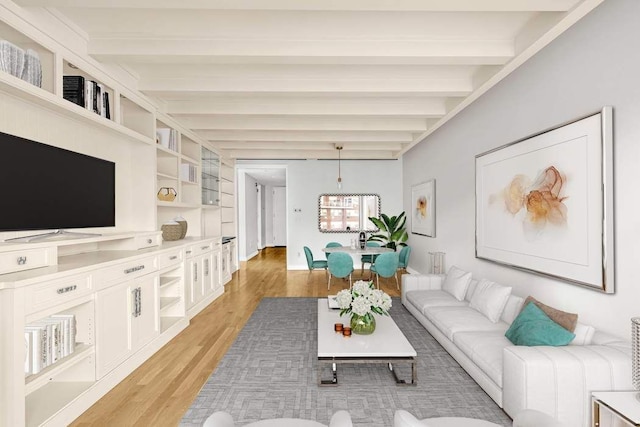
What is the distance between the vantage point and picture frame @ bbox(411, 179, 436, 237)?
6.09 m

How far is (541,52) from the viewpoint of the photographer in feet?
10.0

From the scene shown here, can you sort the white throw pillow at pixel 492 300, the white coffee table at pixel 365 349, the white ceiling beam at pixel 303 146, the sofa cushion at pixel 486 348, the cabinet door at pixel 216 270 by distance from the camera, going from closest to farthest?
the sofa cushion at pixel 486 348, the white coffee table at pixel 365 349, the white throw pillow at pixel 492 300, the cabinet door at pixel 216 270, the white ceiling beam at pixel 303 146

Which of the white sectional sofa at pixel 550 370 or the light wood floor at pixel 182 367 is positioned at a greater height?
the white sectional sofa at pixel 550 370

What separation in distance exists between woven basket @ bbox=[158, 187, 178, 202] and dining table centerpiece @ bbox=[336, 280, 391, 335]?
2.77 meters

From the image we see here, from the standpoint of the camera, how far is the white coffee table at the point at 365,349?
8.58 ft

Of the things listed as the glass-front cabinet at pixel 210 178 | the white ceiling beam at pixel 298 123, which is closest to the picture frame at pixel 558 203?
the white ceiling beam at pixel 298 123

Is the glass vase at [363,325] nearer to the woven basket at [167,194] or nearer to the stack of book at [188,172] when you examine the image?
the woven basket at [167,194]

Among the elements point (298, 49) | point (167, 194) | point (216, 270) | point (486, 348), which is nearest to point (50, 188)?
point (167, 194)

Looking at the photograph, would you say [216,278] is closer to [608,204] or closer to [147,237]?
[147,237]

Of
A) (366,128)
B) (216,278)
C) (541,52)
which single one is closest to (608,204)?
(541,52)

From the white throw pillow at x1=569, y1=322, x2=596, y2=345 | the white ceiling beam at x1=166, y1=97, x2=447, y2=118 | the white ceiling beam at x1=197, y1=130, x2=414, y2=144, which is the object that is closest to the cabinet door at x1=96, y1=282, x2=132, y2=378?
the white ceiling beam at x1=166, y1=97, x2=447, y2=118

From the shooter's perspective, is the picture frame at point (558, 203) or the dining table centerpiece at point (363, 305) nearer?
the picture frame at point (558, 203)

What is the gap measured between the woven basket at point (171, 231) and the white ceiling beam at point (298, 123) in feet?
4.99

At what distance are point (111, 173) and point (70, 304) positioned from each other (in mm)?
1566
